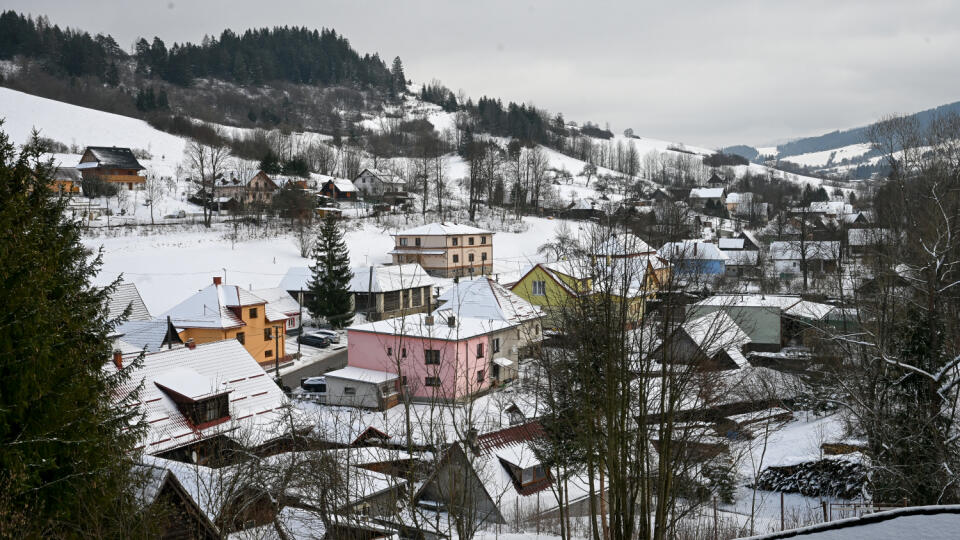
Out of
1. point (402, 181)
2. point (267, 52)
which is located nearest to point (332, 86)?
point (267, 52)

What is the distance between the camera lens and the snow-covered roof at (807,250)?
131 ft

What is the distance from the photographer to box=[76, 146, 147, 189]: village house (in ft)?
159

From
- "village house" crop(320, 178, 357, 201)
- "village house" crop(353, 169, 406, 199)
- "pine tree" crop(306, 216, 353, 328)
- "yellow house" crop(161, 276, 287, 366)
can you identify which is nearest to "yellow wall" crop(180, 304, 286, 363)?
"yellow house" crop(161, 276, 287, 366)

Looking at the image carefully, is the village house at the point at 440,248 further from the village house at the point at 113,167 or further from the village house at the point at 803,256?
the village house at the point at 113,167

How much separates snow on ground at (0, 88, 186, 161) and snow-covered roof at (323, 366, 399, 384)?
166ft

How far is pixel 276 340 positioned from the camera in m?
25.6

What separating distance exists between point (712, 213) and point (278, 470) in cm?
7661

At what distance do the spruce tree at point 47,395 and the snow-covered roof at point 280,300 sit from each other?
2231 cm

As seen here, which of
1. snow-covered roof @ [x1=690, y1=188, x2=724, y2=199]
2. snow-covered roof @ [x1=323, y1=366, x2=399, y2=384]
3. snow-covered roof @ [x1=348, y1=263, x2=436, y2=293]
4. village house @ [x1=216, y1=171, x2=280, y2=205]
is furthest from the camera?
snow-covered roof @ [x1=690, y1=188, x2=724, y2=199]

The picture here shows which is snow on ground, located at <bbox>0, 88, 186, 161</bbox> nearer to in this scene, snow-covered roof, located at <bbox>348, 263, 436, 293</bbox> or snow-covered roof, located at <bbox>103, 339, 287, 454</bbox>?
snow-covered roof, located at <bbox>348, 263, 436, 293</bbox>

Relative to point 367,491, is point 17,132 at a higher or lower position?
higher

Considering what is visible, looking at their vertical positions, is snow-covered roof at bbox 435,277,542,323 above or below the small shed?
above

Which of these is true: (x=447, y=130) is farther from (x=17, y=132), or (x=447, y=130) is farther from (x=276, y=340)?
(x=276, y=340)

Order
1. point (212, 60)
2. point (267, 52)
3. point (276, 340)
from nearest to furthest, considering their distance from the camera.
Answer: point (276, 340), point (212, 60), point (267, 52)
